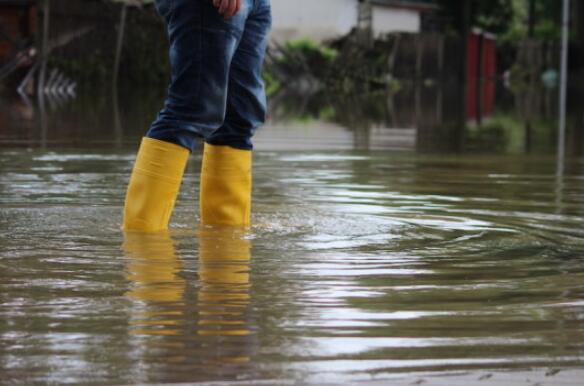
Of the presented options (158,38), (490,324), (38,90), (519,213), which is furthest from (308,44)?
(490,324)

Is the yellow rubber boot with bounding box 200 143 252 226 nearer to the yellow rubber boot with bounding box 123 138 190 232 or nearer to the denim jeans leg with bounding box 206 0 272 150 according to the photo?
the denim jeans leg with bounding box 206 0 272 150

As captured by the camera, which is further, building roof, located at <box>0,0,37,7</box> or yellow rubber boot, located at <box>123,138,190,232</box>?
building roof, located at <box>0,0,37,7</box>

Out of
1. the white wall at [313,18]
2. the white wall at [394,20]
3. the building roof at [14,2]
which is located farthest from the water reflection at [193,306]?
the white wall at [394,20]

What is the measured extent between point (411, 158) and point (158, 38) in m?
22.3

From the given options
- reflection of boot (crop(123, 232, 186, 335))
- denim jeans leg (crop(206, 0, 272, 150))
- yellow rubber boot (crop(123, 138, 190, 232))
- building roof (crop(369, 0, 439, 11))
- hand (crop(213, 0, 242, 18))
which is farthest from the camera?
building roof (crop(369, 0, 439, 11))

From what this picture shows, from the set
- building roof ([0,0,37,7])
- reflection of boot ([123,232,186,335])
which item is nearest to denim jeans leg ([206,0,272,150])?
reflection of boot ([123,232,186,335])

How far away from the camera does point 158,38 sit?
31906 mm

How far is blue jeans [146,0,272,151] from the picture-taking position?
523 centimetres

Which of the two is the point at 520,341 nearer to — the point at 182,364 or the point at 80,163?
the point at 182,364

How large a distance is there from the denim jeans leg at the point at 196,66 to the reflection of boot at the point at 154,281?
39cm

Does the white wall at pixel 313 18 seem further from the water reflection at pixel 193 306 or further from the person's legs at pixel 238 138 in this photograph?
the water reflection at pixel 193 306

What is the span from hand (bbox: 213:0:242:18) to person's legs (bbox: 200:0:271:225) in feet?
1.14

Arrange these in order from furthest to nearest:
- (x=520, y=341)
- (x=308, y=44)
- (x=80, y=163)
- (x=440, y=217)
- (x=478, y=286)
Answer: (x=308, y=44), (x=80, y=163), (x=440, y=217), (x=478, y=286), (x=520, y=341)

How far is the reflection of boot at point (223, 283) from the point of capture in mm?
3580
